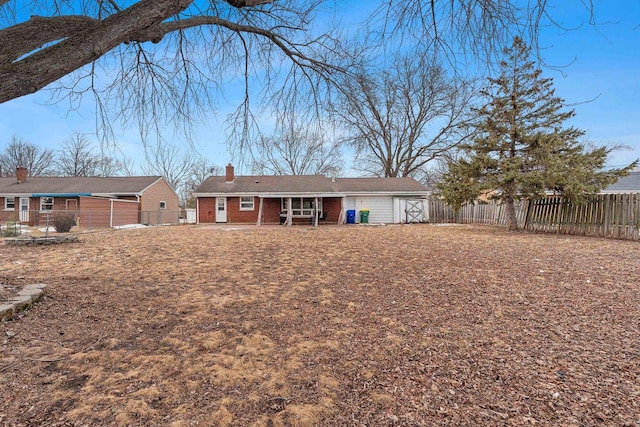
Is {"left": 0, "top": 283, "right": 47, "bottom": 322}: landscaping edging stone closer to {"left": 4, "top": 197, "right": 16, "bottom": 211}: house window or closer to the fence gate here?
the fence gate

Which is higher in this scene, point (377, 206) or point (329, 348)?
point (377, 206)

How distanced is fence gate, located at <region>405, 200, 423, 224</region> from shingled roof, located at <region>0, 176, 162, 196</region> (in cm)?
1878

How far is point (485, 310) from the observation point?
3568 mm

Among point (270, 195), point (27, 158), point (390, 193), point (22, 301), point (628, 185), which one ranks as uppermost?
point (27, 158)

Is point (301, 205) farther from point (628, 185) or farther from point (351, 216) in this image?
point (628, 185)

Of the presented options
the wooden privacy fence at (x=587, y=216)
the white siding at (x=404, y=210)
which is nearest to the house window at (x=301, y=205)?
the white siding at (x=404, y=210)

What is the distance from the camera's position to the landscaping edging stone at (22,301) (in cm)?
316

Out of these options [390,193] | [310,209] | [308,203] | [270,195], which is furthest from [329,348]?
[390,193]

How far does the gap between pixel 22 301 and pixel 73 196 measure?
23.6 metres

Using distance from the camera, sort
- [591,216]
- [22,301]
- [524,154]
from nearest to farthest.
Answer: [22,301] → [591,216] → [524,154]

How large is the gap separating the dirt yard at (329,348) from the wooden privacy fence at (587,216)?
5.35 meters

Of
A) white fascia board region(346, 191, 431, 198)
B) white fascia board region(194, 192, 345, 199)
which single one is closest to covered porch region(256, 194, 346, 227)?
white fascia board region(194, 192, 345, 199)

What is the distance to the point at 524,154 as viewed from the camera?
1223 centimetres

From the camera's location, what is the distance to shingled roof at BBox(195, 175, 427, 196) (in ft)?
68.1
